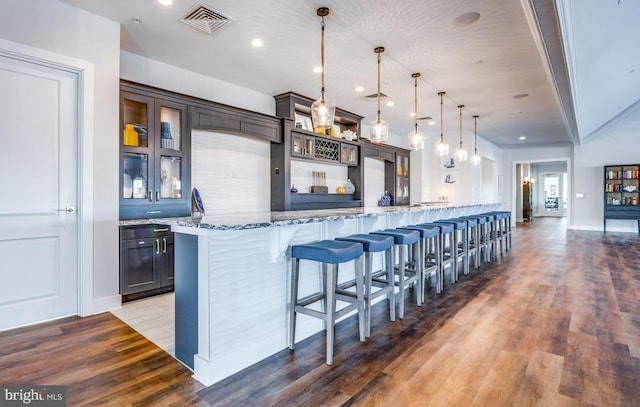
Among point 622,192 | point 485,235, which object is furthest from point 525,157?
point 485,235

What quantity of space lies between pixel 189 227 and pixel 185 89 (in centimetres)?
311

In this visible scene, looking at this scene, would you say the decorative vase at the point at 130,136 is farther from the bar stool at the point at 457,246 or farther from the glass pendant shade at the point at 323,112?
the bar stool at the point at 457,246

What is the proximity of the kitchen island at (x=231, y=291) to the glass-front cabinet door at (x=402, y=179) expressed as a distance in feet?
20.3

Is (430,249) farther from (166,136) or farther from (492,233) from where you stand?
(166,136)

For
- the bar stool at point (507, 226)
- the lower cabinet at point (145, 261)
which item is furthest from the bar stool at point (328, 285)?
the bar stool at point (507, 226)

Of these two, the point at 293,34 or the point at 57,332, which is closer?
the point at 57,332

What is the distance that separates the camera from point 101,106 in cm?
322

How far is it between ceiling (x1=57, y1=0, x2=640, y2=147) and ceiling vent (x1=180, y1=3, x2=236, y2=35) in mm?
Answer: 60

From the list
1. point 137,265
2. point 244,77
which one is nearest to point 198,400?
point 137,265

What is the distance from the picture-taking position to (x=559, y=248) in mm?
6910

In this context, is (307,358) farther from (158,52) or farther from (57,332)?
(158,52)

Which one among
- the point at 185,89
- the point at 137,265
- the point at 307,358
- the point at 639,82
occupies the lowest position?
the point at 307,358

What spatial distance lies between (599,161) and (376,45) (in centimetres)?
1021

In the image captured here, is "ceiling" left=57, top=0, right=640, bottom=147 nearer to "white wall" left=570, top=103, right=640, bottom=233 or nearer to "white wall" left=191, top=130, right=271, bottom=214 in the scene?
"white wall" left=191, top=130, right=271, bottom=214
